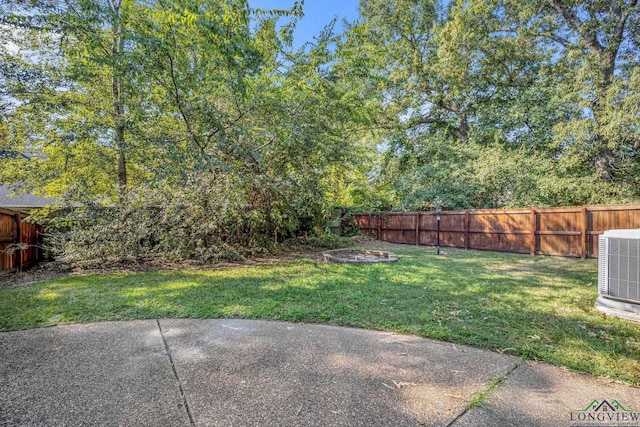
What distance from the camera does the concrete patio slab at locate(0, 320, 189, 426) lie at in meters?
1.79

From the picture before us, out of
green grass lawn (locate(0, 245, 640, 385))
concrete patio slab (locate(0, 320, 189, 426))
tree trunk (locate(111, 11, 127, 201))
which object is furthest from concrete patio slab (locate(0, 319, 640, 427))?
tree trunk (locate(111, 11, 127, 201))

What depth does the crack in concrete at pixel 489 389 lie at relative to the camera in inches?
70.8

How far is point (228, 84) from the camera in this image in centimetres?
504

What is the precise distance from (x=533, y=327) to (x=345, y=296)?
2.16m

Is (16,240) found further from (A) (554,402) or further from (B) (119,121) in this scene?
(A) (554,402)

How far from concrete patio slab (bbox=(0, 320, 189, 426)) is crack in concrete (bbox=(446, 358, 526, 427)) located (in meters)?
1.55

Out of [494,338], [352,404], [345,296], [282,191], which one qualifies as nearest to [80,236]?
[282,191]

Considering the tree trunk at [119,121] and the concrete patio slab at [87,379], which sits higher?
the tree trunk at [119,121]

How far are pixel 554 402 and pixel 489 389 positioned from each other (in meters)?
0.36

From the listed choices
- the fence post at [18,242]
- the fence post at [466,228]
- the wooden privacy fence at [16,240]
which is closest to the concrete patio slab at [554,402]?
the wooden privacy fence at [16,240]

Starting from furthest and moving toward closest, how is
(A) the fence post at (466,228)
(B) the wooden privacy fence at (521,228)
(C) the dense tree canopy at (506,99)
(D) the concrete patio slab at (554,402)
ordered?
(A) the fence post at (466,228), (C) the dense tree canopy at (506,99), (B) the wooden privacy fence at (521,228), (D) the concrete patio slab at (554,402)

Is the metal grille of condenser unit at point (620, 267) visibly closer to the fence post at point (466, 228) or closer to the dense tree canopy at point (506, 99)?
the dense tree canopy at point (506, 99)

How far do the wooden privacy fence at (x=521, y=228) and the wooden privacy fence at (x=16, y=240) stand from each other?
11.5 metres

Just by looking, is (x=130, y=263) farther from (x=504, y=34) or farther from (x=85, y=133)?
(x=504, y=34)
